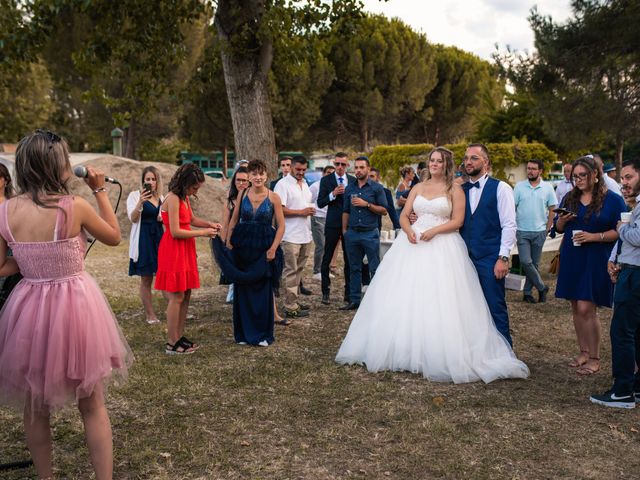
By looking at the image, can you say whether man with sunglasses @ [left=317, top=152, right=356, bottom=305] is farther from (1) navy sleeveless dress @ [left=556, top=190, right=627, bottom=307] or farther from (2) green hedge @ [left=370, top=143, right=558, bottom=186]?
(2) green hedge @ [left=370, top=143, right=558, bottom=186]

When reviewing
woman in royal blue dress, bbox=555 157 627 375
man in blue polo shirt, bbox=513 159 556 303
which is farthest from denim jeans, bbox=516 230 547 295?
woman in royal blue dress, bbox=555 157 627 375

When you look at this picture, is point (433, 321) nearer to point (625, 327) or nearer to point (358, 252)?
point (625, 327)

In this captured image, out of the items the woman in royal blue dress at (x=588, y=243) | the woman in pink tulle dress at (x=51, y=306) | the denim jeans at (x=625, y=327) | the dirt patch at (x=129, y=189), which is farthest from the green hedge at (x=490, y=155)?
the woman in pink tulle dress at (x=51, y=306)

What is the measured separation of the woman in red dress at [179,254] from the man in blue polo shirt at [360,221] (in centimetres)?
271

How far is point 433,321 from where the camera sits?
19.7 ft

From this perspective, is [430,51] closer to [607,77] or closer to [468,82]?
[468,82]

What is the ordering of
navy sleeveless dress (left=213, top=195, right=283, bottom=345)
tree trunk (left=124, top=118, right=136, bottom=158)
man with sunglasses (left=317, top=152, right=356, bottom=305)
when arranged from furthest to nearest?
tree trunk (left=124, top=118, right=136, bottom=158), man with sunglasses (left=317, top=152, right=356, bottom=305), navy sleeveless dress (left=213, top=195, right=283, bottom=345)

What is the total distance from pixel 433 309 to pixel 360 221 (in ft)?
9.90

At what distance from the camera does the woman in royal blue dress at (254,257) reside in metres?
7.09

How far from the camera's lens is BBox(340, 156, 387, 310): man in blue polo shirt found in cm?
883

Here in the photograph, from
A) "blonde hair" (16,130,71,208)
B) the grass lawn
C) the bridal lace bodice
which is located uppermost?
"blonde hair" (16,130,71,208)

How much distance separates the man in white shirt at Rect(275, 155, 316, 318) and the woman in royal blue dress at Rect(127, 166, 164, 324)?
1.73 m

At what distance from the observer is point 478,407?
17.0 ft

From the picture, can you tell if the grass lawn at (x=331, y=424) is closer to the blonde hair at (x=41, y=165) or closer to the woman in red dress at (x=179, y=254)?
the woman in red dress at (x=179, y=254)
